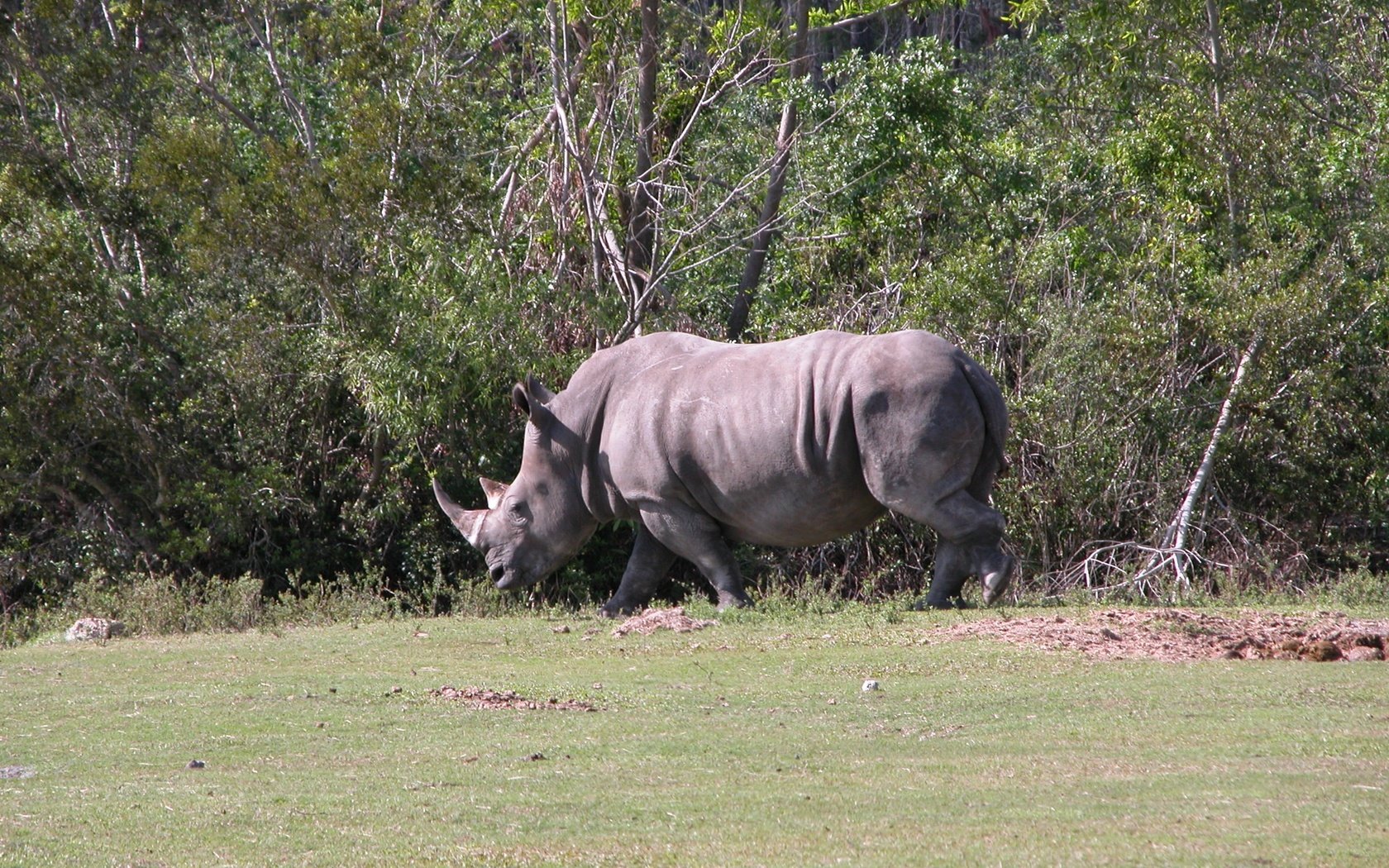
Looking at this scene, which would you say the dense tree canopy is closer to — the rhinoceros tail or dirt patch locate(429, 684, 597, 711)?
the rhinoceros tail

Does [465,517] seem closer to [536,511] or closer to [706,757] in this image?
[536,511]

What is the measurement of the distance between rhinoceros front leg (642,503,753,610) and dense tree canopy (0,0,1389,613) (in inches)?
73.7

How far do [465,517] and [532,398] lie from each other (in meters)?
1.21

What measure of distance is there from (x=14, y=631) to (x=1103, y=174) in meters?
11.3

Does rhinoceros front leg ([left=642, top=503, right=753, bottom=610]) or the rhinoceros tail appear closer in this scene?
the rhinoceros tail

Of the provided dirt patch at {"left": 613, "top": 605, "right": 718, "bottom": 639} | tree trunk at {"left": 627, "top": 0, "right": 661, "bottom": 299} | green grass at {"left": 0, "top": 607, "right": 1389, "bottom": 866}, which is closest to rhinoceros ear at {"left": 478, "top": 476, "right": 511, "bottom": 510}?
Answer: dirt patch at {"left": 613, "top": 605, "right": 718, "bottom": 639}

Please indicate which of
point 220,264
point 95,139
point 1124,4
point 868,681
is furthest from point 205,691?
point 1124,4

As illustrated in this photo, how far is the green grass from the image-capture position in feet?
18.2

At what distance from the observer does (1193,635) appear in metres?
9.82

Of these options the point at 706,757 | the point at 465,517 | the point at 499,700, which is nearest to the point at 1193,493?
the point at 465,517

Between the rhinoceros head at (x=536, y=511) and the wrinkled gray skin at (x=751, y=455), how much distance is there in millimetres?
12

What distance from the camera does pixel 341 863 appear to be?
5355mm

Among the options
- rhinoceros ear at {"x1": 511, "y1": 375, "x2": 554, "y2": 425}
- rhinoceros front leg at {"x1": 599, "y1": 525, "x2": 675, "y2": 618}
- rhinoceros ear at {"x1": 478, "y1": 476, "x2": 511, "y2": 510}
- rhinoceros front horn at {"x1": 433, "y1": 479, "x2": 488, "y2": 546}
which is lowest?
rhinoceros front leg at {"x1": 599, "y1": 525, "x2": 675, "y2": 618}

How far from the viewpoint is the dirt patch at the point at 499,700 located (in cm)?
836
